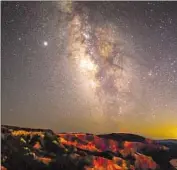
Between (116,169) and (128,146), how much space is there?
568 centimetres

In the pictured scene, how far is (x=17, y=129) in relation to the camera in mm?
21812

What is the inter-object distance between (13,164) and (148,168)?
13.2m

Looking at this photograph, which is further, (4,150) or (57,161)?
(57,161)

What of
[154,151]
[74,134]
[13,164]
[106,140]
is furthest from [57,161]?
[154,151]

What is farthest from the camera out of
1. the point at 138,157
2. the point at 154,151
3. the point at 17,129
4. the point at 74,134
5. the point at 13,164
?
the point at 154,151

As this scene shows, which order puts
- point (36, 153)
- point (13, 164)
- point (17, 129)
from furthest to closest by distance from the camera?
point (17, 129) → point (36, 153) → point (13, 164)

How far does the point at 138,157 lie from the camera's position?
2725 cm

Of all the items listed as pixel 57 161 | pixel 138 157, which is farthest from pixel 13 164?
pixel 138 157

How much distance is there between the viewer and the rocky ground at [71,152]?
19.6m

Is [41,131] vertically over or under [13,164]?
over

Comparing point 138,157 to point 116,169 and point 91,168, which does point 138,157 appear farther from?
point 91,168

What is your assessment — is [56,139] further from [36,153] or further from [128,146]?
[128,146]

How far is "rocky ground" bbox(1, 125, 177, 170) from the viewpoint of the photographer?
64.2 feet

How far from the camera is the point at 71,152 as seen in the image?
22172mm
